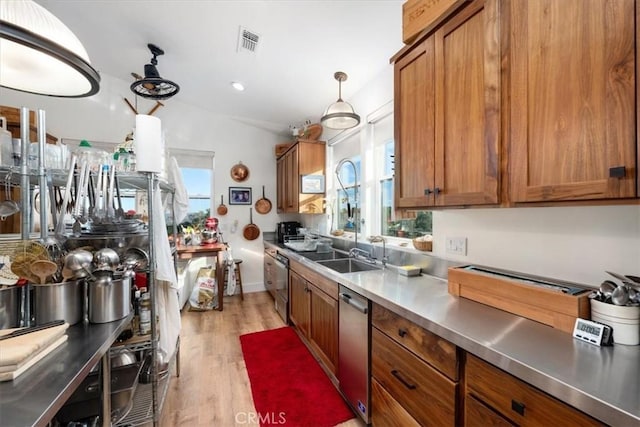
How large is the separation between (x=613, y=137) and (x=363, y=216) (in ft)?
7.03

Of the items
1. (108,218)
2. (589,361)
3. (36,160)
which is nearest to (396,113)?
(589,361)

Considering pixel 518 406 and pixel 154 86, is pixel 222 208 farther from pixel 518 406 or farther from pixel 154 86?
pixel 518 406

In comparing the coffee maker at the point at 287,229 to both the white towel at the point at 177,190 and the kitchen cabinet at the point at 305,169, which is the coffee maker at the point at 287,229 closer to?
the kitchen cabinet at the point at 305,169

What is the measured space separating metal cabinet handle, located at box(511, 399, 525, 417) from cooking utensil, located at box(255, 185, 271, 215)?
4.16m

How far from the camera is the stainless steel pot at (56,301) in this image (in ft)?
3.78

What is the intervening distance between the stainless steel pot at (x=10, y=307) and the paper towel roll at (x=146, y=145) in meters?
0.73

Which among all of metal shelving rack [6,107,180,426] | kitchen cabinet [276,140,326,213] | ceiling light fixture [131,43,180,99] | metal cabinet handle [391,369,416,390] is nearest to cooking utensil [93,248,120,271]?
metal shelving rack [6,107,180,426]

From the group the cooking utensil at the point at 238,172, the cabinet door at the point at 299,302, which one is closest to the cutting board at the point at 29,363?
the cabinet door at the point at 299,302

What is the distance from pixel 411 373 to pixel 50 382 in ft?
4.32

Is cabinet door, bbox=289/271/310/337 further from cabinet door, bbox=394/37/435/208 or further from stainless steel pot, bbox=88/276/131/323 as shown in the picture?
stainless steel pot, bbox=88/276/131/323

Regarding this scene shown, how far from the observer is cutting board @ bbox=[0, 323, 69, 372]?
812mm

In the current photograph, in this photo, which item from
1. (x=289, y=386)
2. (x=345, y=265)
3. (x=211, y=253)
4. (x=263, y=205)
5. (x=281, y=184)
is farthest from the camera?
(x=263, y=205)

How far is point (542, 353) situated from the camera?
2.75 ft

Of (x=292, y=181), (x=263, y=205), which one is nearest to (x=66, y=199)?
(x=292, y=181)
